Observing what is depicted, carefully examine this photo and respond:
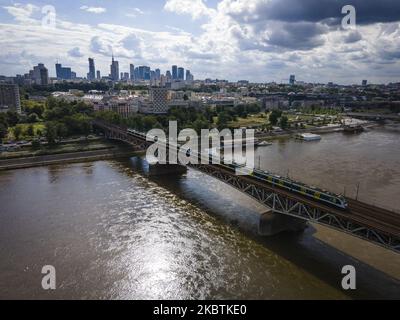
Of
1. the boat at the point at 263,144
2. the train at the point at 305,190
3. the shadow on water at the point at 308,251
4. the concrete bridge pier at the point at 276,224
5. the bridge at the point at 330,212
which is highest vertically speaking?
the train at the point at 305,190

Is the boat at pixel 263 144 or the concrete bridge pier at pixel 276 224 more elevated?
the boat at pixel 263 144

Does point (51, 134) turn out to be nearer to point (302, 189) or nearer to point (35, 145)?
point (35, 145)

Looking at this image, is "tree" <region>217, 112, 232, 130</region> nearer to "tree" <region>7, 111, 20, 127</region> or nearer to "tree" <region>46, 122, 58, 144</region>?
"tree" <region>46, 122, 58, 144</region>

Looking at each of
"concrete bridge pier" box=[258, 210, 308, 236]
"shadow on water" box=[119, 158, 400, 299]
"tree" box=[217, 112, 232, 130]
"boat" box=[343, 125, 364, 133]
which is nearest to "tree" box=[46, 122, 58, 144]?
"shadow on water" box=[119, 158, 400, 299]

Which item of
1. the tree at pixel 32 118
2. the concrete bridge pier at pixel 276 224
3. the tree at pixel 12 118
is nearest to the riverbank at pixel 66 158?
the tree at pixel 12 118

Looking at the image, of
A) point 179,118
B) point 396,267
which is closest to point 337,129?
point 179,118

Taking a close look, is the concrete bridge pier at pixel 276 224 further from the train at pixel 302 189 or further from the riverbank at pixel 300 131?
the riverbank at pixel 300 131
